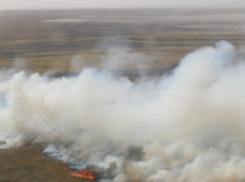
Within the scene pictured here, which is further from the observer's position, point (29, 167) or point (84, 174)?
point (29, 167)

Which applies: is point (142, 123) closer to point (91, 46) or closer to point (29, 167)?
point (29, 167)

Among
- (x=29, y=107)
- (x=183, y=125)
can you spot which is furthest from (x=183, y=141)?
(x=29, y=107)

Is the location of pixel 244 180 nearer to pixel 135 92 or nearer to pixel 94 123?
pixel 94 123

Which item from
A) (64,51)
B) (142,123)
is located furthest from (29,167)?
(64,51)

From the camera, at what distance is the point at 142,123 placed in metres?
28.1

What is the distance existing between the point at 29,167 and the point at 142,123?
9.83 m

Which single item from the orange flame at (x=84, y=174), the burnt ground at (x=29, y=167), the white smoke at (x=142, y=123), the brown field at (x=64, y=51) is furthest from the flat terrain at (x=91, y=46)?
the orange flame at (x=84, y=174)

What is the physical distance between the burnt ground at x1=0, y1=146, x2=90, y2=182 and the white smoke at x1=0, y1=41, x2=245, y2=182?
0.98m

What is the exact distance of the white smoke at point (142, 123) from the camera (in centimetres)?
2138

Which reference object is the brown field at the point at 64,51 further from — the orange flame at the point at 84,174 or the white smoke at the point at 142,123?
the white smoke at the point at 142,123

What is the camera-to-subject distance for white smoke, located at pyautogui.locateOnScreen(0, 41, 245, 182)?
70.1 ft

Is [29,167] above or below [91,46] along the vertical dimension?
below

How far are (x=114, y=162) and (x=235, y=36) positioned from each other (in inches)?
2653

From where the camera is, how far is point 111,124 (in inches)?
1101
